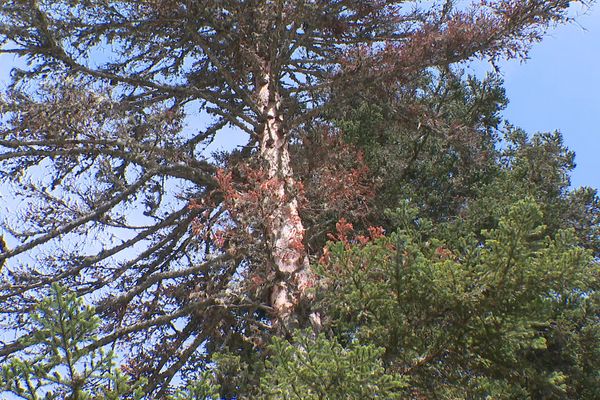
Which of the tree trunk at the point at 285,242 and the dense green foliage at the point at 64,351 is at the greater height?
the tree trunk at the point at 285,242

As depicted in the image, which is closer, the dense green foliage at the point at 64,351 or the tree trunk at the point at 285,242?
the dense green foliage at the point at 64,351

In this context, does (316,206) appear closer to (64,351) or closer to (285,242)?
(285,242)

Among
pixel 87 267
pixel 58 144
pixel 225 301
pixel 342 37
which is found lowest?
pixel 225 301

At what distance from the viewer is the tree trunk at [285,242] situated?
7.61 meters

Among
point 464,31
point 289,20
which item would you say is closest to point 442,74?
point 464,31

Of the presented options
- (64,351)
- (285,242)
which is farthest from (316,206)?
(64,351)

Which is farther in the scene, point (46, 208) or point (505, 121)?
point (505, 121)

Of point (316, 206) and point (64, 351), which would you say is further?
point (316, 206)

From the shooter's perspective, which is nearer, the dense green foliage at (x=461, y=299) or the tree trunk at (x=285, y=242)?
the dense green foliage at (x=461, y=299)

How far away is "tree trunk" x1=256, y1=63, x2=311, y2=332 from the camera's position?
7605 millimetres

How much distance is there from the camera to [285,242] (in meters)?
8.16

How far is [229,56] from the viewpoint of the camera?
10.6 metres

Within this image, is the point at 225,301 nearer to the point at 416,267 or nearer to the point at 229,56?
the point at 416,267

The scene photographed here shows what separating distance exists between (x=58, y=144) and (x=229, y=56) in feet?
10.3
